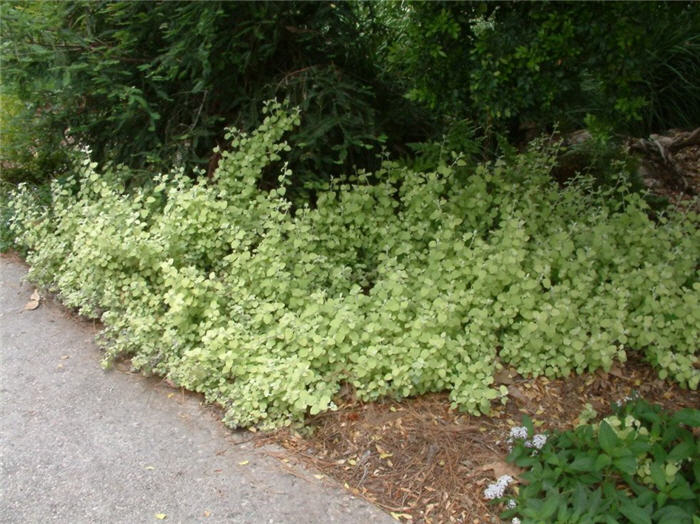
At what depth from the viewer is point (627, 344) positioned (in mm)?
3488

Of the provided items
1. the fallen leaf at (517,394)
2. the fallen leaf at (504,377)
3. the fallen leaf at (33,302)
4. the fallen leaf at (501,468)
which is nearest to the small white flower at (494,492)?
the fallen leaf at (501,468)

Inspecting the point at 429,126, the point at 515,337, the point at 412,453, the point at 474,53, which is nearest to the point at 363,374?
the point at 412,453

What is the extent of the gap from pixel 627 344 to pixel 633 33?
1.70 metres

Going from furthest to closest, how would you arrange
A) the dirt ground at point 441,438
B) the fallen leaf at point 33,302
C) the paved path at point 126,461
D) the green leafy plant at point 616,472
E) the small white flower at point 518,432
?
1. the fallen leaf at point 33,302
2. the small white flower at point 518,432
3. the dirt ground at point 441,438
4. the paved path at point 126,461
5. the green leafy plant at point 616,472

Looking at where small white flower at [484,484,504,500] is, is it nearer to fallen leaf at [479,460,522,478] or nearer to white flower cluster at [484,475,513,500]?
white flower cluster at [484,475,513,500]

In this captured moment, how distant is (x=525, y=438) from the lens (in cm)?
288

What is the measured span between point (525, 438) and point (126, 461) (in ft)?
6.05

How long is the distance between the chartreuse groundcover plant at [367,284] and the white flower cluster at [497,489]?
1.34 feet

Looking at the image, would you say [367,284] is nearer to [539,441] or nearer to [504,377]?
[504,377]

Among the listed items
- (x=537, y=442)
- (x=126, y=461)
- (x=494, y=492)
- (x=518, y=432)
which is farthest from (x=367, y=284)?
(x=126, y=461)

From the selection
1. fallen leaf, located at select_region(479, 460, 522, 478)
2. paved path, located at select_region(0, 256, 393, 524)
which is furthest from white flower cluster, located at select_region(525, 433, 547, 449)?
paved path, located at select_region(0, 256, 393, 524)

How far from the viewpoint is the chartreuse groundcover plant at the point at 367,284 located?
3209 mm

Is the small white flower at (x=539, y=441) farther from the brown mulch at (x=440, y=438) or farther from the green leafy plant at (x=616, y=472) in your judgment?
the brown mulch at (x=440, y=438)

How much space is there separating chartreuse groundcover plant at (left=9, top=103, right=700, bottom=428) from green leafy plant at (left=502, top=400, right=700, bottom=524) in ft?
1.30
